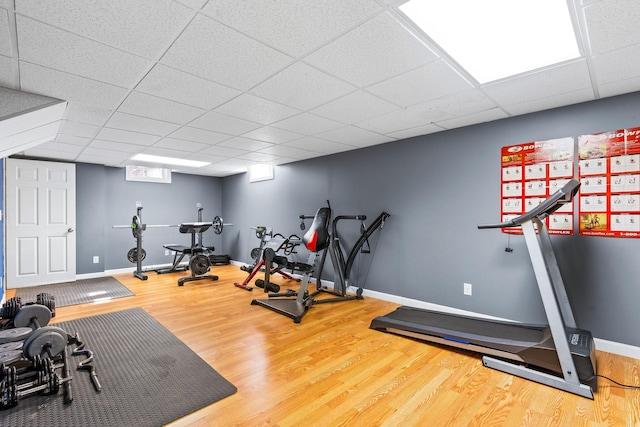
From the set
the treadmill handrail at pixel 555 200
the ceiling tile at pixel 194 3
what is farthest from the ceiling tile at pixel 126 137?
the treadmill handrail at pixel 555 200

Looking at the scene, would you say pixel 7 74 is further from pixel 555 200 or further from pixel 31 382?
pixel 555 200

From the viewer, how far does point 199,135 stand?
381 centimetres

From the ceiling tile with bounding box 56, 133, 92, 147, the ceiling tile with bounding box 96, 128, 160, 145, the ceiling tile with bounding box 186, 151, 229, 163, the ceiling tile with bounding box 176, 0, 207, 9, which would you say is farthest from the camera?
the ceiling tile with bounding box 186, 151, 229, 163

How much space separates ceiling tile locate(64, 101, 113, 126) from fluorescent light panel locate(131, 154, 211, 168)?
73.8 inches

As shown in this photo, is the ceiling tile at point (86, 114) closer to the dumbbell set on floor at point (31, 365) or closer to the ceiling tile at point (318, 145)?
the dumbbell set on floor at point (31, 365)

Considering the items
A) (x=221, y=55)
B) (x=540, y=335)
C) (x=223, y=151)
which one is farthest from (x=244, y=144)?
(x=540, y=335)

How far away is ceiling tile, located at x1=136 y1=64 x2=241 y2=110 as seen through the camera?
2201 mm

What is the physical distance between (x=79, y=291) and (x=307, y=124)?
14.5 ft

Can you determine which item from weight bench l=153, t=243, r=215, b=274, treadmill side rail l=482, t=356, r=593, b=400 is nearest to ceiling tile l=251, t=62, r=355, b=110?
treadmill side rail l=482, t=356, r=593, b=400

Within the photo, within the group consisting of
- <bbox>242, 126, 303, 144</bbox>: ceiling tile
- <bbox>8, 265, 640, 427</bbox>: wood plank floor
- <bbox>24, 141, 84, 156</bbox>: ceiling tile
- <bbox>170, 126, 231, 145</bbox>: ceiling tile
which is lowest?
<bbox>8, 265, 640, 427</bbox>: wood plank floor

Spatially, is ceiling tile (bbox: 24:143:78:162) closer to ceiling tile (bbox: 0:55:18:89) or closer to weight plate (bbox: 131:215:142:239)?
weight plate (bbox: 131:215:142:239)

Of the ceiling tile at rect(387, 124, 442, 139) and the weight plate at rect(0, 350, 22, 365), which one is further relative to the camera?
the ceiling tile at rect(387, 124, 442, 139)

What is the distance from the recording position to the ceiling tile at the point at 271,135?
142 inches

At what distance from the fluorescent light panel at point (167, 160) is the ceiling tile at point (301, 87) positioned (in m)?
3.49
